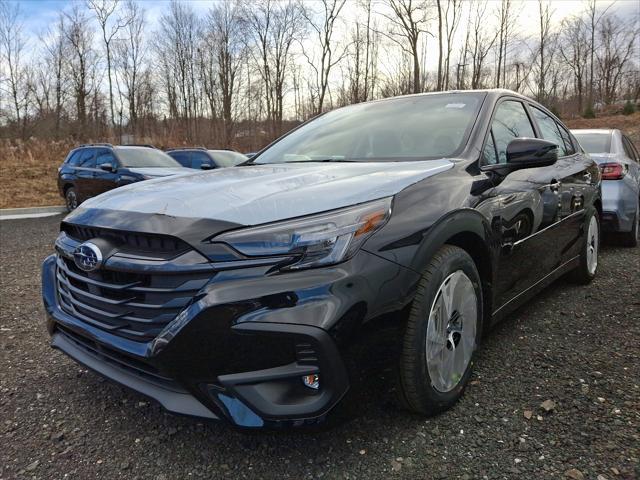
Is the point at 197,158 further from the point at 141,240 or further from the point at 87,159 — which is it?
the point at 141,240

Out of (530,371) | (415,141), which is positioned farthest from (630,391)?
(415,141)

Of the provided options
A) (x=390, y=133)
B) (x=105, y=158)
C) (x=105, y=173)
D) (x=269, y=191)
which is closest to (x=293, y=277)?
(x=269, y=191)

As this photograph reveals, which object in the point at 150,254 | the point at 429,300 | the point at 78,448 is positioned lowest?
the point at 78,448

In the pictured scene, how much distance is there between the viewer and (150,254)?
→ 5.50 ft

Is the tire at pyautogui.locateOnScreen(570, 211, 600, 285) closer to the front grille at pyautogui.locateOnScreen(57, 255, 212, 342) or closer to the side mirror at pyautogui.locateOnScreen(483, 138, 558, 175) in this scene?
the side mirror at pyautogui.locateOnScreen(483, 138, 558, 175)

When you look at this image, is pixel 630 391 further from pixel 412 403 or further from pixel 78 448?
pixel 78 448

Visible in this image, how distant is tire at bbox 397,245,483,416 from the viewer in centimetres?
181

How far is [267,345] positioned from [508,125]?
223 centimetres

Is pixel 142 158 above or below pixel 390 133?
above

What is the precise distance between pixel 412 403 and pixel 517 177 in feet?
4.84

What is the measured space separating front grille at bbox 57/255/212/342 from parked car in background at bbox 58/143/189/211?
23.4 ft

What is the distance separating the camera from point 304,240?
1.61 m

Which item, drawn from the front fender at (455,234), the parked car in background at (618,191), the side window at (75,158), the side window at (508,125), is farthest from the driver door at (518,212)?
the side window at (75,158)

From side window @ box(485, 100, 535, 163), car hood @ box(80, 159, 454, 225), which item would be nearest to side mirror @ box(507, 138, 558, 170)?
side window @ box(485, 100, 535, 163)
